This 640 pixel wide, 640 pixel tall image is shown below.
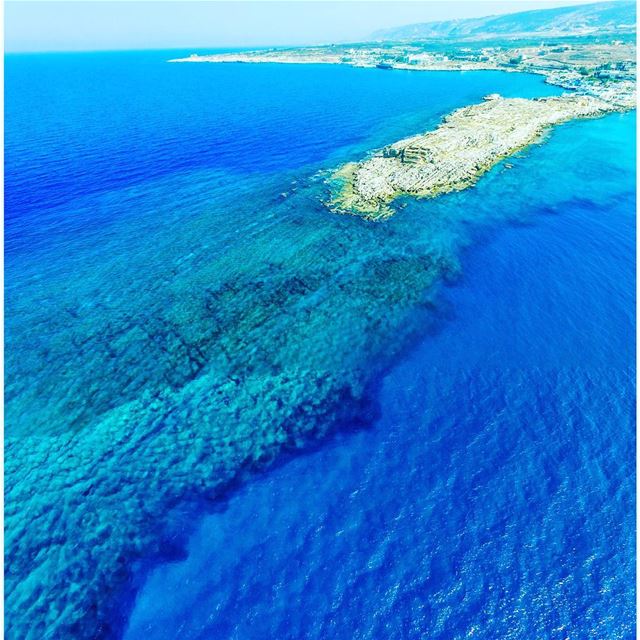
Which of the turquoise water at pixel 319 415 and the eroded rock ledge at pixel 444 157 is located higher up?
the eroded rock ledge at pixel 444 157

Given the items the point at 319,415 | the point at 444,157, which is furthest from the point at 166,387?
the point at 444,157

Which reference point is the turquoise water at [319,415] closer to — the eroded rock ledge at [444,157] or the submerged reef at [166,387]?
the submerged reef at [166,387]

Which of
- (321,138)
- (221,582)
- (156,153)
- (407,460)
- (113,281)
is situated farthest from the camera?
(321,138)

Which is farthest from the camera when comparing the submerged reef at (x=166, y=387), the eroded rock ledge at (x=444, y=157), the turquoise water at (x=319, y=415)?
the eroded rock ledge at (x=444, y=157)

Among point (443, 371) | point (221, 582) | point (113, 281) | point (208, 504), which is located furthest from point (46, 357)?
point (443, 371)

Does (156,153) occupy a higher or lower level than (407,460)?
higher

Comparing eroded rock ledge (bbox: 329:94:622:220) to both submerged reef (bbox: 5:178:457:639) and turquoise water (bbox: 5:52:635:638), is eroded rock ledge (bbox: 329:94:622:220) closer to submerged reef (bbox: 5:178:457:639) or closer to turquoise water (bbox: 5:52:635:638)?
turquoise water (bbox: 5:52:635:638)

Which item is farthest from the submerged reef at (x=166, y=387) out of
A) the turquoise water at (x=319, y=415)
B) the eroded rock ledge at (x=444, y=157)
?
the eroded rock ledge at (x=444, y=157)

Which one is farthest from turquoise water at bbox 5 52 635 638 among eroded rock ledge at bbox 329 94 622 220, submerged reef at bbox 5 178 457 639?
eroded rock ledge at bbox 329 94 622 220

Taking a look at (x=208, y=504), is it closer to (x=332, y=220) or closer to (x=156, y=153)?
(x=332, y=220)
